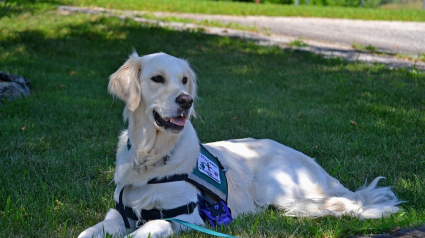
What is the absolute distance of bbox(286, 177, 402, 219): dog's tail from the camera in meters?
3.71

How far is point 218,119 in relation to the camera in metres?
6.72

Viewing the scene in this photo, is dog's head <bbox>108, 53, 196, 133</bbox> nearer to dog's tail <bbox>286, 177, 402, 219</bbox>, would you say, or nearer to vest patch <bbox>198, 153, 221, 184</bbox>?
vest patch <bbox>198, 153, 221, 184</bbox>

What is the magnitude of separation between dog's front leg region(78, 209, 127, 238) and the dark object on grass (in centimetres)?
447

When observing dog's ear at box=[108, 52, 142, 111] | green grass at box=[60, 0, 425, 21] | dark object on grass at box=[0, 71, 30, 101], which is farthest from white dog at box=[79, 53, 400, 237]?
green grass at box=[60, 0, 425, 21]

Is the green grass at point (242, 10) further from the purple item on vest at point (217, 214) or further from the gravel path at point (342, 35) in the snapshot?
the purple item on vest at point (217, 214)

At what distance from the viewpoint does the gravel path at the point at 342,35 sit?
10.9 meters

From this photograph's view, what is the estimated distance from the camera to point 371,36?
1487 cm

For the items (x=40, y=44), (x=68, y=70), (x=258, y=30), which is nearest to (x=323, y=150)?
(x=68, y=70)

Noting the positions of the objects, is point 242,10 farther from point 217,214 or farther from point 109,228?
point 109,228

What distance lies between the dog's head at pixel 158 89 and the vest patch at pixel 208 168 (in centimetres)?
36

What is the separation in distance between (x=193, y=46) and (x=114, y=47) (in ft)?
6.31

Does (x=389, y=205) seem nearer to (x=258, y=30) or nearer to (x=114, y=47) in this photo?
(x=114, y=47)

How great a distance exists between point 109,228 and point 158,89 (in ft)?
3.54

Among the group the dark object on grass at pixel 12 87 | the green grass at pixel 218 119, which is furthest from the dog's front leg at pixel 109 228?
the dark object on grass at pixel 12 87
